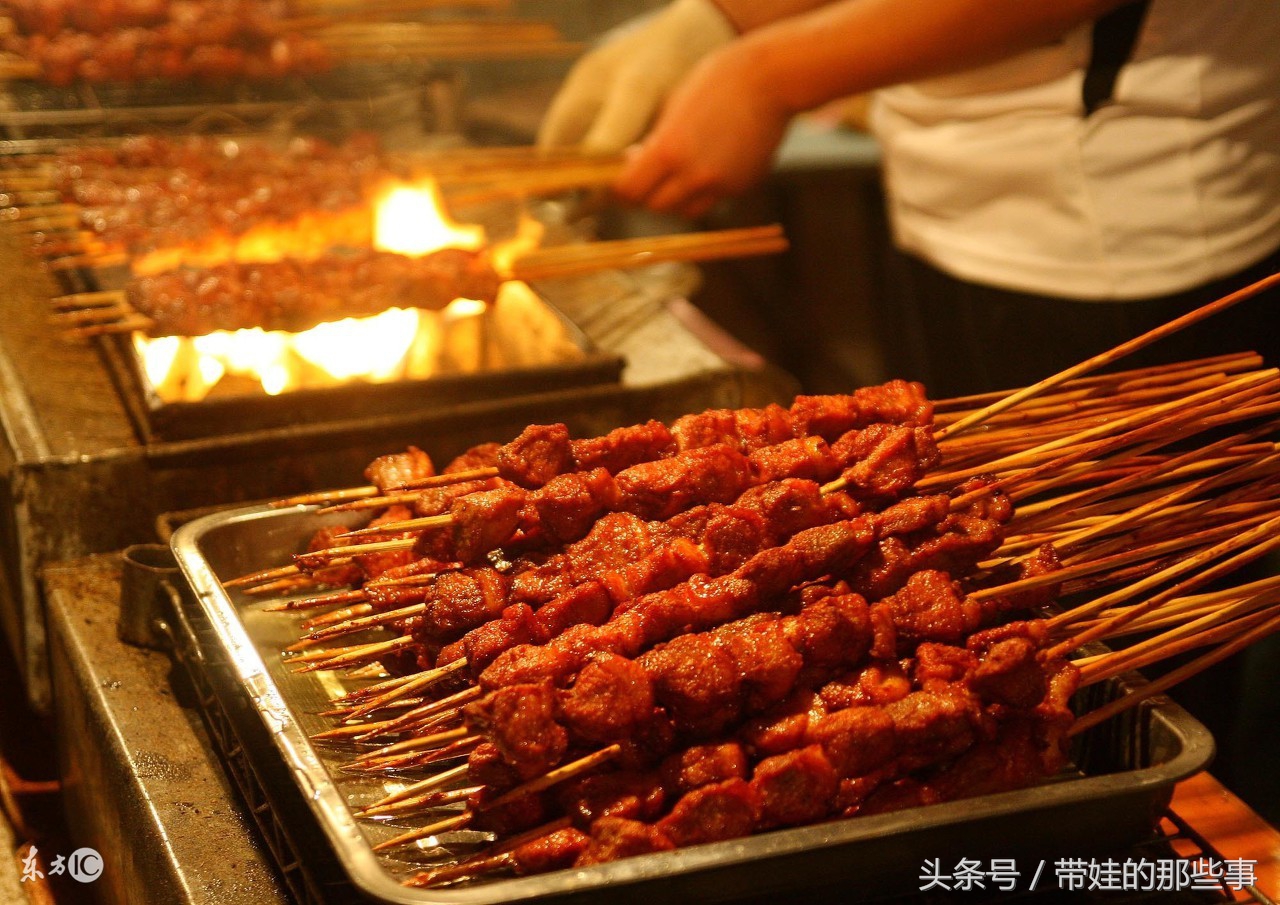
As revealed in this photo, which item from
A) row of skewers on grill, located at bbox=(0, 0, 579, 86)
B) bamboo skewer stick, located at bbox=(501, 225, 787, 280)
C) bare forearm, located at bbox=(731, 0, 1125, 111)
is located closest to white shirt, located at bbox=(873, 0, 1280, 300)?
bare forearm, located at bbox=(731, 0, 1125, 111)

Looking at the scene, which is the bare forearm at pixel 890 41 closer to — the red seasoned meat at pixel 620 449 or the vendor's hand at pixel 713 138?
the vendor's hand at pixel 713 138

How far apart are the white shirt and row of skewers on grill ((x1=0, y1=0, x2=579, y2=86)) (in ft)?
11.4

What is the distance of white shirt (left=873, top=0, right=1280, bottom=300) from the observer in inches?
145

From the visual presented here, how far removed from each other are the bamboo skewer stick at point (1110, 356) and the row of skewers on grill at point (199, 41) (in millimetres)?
4823

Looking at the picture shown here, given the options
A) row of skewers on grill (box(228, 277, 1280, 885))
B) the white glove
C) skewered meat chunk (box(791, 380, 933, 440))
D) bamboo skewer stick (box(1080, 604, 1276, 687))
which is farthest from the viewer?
the white glove

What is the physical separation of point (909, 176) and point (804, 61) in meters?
0.71

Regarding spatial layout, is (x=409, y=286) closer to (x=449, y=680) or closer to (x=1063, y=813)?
(x=449, y=680)

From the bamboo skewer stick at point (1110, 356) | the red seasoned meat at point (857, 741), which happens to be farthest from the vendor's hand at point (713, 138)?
the red seasoned meat at point (857, 741)

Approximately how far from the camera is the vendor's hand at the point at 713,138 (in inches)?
169

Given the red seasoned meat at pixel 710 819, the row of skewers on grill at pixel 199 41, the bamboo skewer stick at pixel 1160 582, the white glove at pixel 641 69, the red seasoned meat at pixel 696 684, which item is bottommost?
the bamboo skewer stick at pixel 1160 582

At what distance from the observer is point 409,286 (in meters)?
4.12

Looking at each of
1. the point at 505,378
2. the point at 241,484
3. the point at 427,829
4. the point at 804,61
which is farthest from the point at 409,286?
the point at 427,829

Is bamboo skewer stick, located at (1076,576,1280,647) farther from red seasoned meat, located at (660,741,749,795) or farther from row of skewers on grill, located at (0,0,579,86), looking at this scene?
row of skewers on grill, located at (0,0,579,86)

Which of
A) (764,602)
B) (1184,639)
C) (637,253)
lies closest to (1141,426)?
(1184,639)
